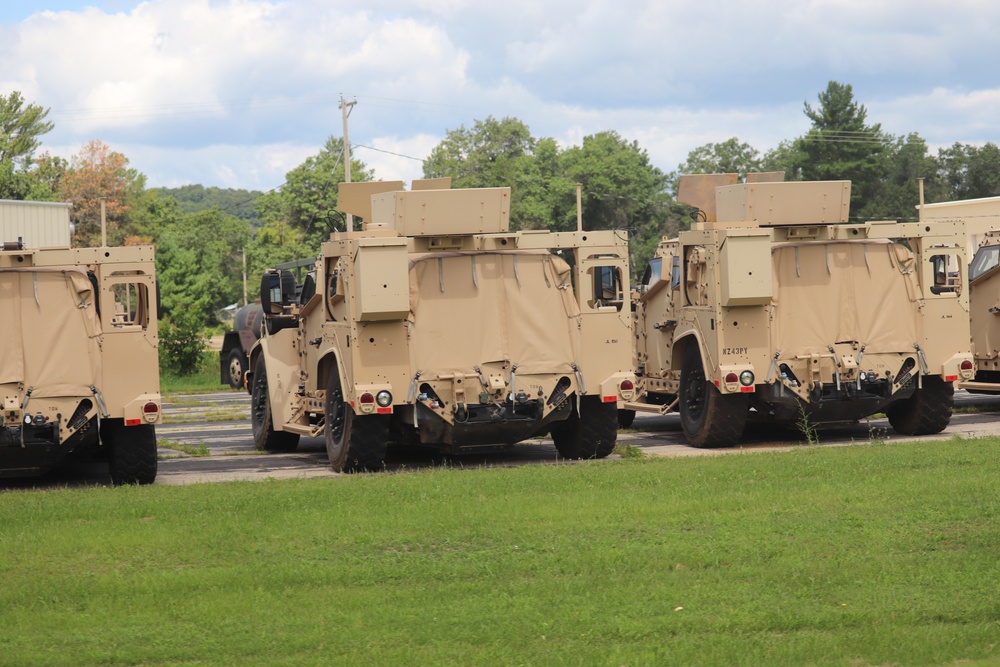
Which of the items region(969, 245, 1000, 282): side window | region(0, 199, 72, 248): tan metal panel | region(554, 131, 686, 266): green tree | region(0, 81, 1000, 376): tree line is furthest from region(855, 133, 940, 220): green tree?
region(969, 245, 1000, 282): side window

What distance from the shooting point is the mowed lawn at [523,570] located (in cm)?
683

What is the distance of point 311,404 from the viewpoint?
16.0 meters

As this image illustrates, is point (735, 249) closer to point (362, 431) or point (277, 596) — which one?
point (362, 431)

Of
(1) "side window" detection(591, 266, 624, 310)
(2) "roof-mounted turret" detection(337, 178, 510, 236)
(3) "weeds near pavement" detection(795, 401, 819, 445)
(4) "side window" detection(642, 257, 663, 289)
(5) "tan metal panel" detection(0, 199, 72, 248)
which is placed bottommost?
(3) "weeds near pavement" detection(795, 401, 819, 445)

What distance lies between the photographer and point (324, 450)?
17.8 m

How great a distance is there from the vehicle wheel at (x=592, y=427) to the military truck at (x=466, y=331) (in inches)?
0.4

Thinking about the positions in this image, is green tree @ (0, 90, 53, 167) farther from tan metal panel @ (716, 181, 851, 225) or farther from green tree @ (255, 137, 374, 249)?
tan metal panel @ (716, 181, 851, 225)

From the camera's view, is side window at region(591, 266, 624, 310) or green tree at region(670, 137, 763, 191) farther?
green tree at region(670, 137, 763, 191)

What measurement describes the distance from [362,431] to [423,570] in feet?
18.6

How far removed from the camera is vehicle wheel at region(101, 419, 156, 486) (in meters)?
13.4

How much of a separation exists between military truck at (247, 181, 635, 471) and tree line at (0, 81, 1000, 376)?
171 ft

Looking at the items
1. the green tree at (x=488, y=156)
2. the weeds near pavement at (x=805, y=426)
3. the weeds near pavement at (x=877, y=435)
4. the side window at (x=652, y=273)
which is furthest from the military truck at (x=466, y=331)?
the green tree at (x=488, y=156)

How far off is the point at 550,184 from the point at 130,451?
71.6 metres

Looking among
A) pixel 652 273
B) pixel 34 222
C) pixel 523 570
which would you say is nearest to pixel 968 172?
pixel 34 222
